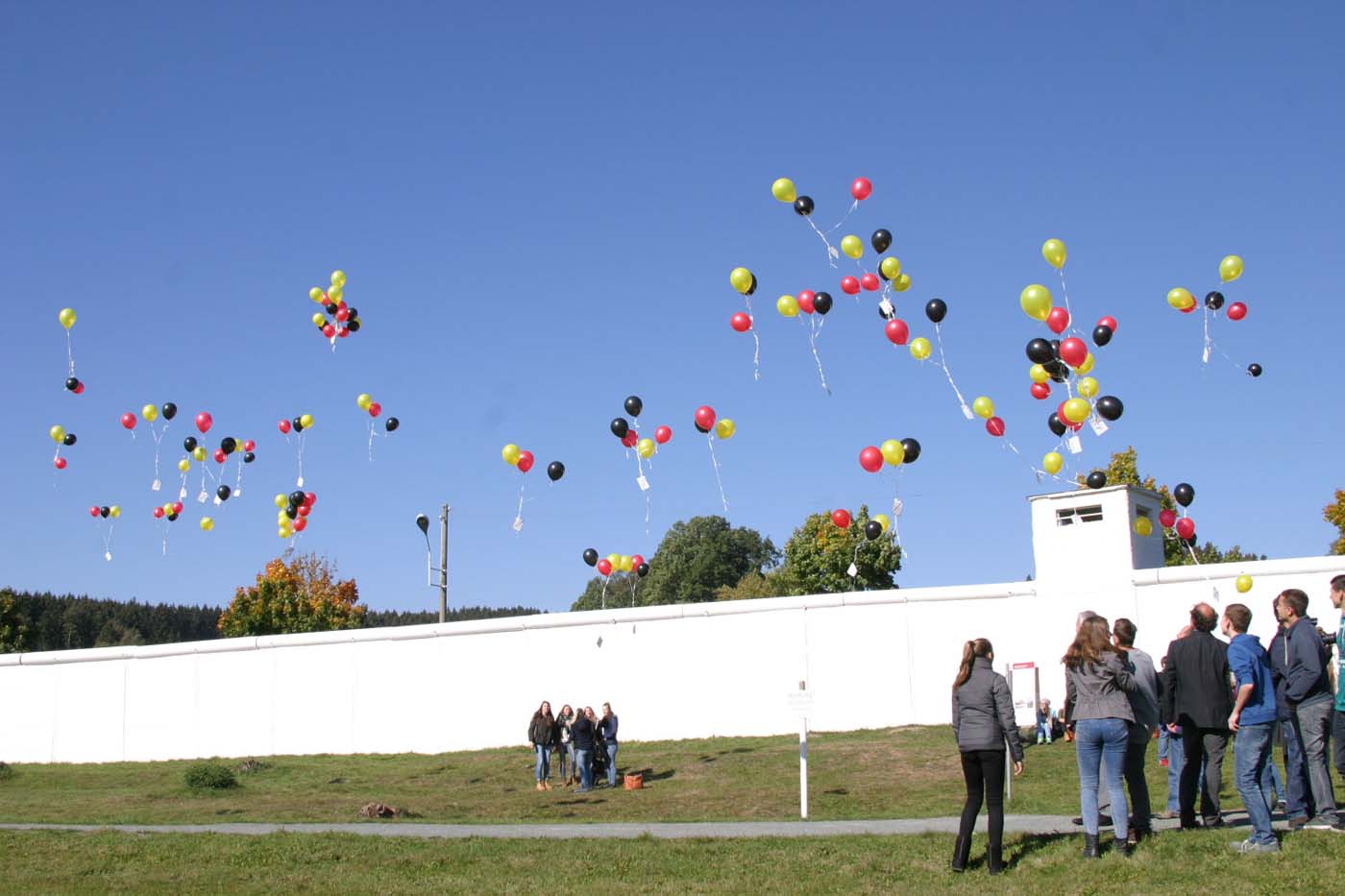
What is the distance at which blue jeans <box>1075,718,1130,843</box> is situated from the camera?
8.82 m

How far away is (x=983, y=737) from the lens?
359 inches

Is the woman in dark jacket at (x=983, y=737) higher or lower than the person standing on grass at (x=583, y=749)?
higher

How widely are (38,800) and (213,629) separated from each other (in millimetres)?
123800

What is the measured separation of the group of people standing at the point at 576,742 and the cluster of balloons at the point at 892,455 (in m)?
7.82

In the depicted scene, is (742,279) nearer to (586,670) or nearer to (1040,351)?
(1040,351)

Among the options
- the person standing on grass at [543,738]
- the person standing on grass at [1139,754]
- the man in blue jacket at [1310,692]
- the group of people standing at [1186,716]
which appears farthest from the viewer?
the person standing on grass at [543,738]

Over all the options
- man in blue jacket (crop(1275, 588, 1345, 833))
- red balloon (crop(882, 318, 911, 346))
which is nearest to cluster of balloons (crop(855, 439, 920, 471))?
red balloon (crop(882, 318, 911, 346))

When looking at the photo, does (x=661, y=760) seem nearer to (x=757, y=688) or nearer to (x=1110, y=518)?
(x=757, y=688)

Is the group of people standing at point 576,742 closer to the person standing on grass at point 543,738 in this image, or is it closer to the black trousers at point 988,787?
the person standing on grass at point 543,738

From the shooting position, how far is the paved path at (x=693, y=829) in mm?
11930

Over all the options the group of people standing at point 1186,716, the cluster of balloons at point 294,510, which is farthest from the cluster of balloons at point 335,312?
the group of people standing at point 1186,716

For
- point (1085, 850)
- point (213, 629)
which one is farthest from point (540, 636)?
point (213, 629)

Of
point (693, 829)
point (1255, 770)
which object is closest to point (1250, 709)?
point (1255, 770)

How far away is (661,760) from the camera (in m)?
27.3
